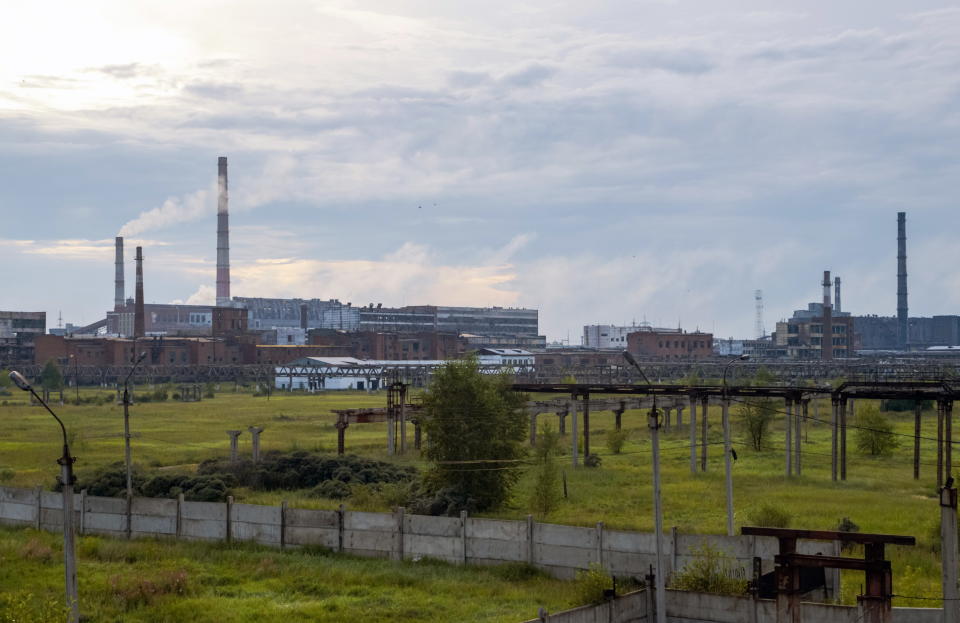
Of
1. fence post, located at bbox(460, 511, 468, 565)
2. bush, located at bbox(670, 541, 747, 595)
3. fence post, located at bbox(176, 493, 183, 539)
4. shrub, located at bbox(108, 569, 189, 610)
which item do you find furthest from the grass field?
shrub, located at bbox(108, 569, 189, 610)

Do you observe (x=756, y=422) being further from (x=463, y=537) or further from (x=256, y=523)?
(x=256, y=523)

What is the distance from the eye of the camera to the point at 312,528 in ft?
96.7

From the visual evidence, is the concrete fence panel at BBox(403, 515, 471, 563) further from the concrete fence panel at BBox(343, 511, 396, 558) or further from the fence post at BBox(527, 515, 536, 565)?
the fence post at BBox(527, 515, 536, 565)

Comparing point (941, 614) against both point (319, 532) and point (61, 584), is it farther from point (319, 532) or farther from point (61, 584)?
point (61, 584)

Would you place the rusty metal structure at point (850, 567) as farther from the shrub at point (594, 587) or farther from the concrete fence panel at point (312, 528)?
the concrete fence panel at point (312, 528)

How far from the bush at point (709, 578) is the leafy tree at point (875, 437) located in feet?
112

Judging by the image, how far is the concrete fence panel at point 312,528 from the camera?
29.2 m

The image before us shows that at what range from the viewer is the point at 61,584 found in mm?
26344

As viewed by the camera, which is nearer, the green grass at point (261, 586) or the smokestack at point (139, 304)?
the green grass at point (261, 586)

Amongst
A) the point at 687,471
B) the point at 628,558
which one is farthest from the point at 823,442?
the point at 628,558

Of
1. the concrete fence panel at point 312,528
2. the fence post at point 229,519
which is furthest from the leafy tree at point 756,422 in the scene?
the fence post at point 229,519

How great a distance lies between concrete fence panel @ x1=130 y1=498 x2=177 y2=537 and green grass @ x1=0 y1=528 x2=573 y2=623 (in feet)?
3.03

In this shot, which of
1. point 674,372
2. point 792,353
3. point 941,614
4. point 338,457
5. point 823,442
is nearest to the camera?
point 941,614

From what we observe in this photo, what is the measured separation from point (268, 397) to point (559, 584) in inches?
3574
